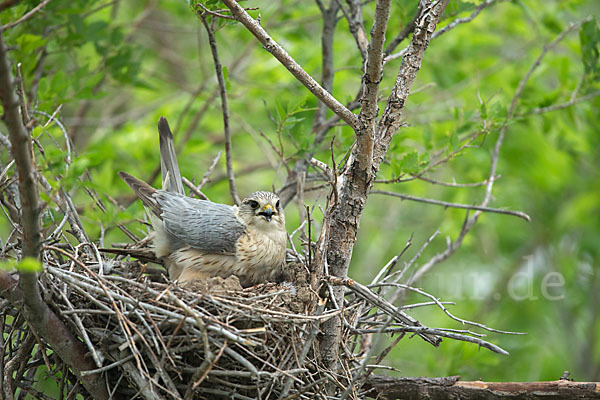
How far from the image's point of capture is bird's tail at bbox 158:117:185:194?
519 centimetres

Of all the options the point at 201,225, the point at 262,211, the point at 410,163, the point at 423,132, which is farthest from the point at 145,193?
the point at 423,132

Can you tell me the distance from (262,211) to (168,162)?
3.15ft

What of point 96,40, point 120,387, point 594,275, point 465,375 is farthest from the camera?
point 594,275

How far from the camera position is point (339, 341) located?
3900 mm

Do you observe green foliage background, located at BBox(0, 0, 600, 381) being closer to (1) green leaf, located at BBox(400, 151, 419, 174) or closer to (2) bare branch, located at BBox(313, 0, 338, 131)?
(1) green leaf, located at BBox(400, 151, 419, 174)

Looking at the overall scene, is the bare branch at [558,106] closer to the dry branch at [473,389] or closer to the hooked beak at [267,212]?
the hooked beak at [267,212]

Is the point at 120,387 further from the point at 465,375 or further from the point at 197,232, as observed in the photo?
the point at 465,375

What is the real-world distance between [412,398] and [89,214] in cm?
227

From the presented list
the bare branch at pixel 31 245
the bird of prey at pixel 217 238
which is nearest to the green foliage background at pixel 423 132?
the bare branch at pixel 31 245

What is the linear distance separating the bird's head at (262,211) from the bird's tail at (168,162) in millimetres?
602

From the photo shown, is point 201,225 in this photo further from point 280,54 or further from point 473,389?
point 473,389

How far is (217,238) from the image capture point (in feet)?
15.4

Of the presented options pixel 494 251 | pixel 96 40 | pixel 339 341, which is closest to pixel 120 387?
pixel 339 341

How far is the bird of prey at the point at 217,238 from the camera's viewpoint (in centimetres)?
469
